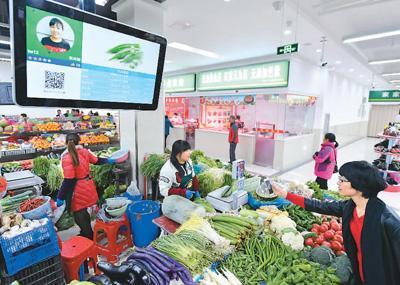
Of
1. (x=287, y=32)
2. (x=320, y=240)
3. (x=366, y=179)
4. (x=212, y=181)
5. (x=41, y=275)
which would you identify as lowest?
(x=41, y=275)

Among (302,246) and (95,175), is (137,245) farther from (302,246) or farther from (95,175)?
(302,246)

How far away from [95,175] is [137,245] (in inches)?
69.3

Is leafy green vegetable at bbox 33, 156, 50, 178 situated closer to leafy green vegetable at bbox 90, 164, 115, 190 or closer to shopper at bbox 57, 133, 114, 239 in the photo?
leafy green vegetable at bbox 90, 164, 115, 190

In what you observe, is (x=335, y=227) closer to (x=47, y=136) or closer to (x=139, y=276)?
(x=139, y=276)

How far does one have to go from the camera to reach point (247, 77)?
819 centimetres

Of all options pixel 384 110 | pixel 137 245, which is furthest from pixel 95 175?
pixel 384 110

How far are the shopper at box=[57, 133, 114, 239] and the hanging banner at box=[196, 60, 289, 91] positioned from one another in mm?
6131

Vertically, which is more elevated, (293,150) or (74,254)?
(293,150)

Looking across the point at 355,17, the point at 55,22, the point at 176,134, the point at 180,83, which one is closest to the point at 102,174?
the point at 55,22

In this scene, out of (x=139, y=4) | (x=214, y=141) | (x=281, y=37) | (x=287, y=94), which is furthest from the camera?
(x=214, y=141)

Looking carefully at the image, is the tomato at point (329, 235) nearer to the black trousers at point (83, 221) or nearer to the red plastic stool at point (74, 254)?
the red plastic stool at point (74, 254)

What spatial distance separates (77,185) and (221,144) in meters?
6.66

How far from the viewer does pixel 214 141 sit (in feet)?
31.6

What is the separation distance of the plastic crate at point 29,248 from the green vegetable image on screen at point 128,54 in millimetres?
1632
